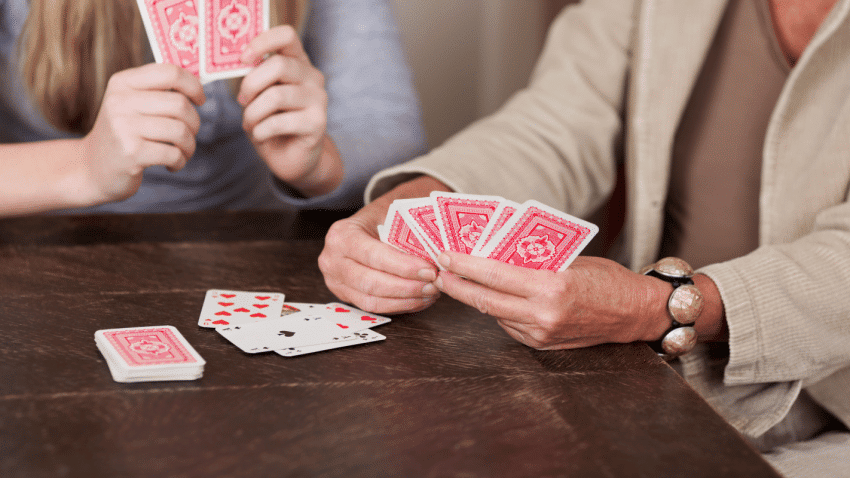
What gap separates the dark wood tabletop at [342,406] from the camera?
68 cm

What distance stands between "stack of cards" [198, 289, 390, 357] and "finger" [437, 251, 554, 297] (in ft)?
0.50

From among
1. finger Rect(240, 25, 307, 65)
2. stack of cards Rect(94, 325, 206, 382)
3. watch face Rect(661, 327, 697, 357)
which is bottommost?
watch face Rect(661, 327, 697, 357)

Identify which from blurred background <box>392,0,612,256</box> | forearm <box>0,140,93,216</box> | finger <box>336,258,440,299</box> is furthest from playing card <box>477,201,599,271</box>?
blurred background <box>392,0,612,256</box>

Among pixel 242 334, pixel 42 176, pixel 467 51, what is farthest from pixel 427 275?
pixel 467 51

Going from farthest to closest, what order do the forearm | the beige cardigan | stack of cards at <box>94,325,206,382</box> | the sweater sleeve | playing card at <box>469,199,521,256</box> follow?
the sweater sleeve < the forearm < the beige cardigan < playing card at <box>469,199,521,256</box> < stack of cards at <box>94,325,206,382</box>

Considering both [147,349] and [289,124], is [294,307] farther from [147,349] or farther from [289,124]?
[289,124]

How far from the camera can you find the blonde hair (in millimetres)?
1543

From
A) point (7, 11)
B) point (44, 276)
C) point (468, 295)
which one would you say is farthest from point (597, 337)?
point (7, 11)

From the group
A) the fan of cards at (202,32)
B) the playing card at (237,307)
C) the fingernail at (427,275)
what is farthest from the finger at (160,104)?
the fingernail at (427,275)

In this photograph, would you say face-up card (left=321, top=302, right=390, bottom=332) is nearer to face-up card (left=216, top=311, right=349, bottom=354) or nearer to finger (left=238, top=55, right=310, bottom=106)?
face-up card (left=216, top=311, right=349, bottom=354)

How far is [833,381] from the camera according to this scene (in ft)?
4.38

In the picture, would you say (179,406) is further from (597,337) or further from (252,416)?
(597,337)

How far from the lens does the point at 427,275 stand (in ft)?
3.47

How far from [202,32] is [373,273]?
0.61 metres
